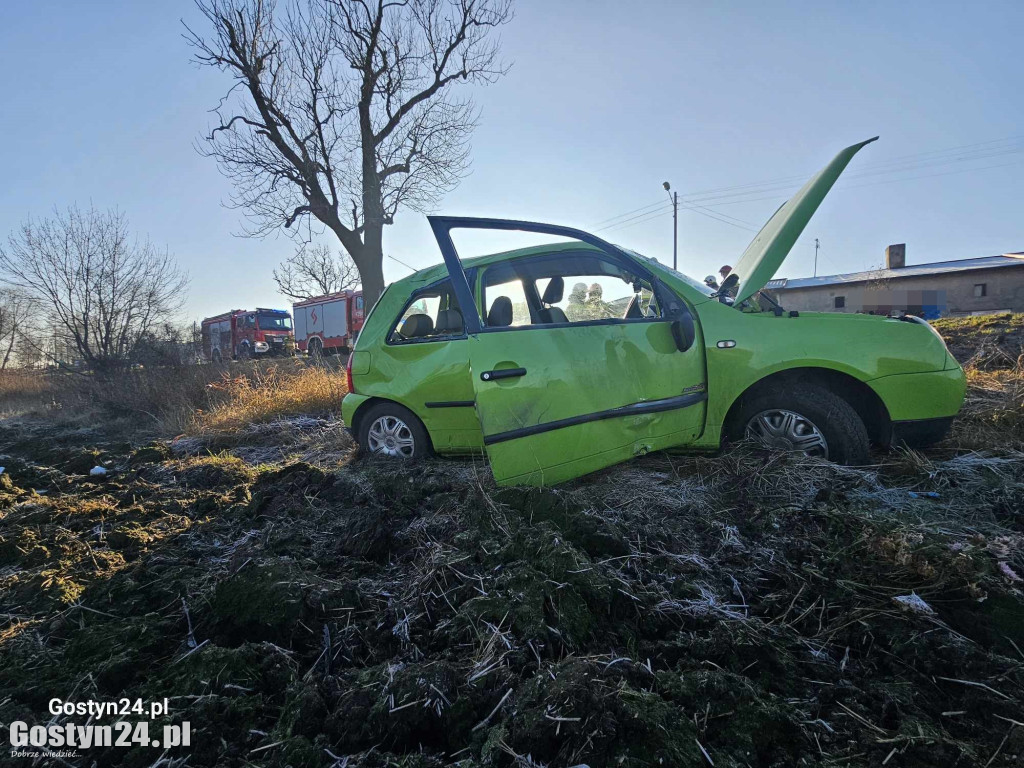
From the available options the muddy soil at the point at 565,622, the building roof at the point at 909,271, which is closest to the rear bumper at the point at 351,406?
the muddy soil at the point at 565,622

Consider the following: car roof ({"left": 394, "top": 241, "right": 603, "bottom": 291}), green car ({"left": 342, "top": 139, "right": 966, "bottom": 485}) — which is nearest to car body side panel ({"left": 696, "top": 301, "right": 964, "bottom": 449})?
green car ({"left": 342, "top": 139, "right": 966, "bottom": 485})

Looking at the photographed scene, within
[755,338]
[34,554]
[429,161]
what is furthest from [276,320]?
[755,338]

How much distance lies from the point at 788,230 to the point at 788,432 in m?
1.35

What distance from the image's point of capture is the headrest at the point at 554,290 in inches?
144

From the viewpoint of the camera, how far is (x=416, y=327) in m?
3.96

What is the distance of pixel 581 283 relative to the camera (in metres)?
3.59

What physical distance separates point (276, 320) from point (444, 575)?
967 inches

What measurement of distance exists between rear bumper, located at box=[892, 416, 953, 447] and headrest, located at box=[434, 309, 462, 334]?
3064 mm

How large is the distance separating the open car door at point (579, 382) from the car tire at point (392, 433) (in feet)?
4.36

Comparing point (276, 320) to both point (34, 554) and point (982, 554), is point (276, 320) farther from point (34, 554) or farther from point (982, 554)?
point (982, 554)

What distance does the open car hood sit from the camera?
9.82 ft

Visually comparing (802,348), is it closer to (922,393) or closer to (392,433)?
(922,393)

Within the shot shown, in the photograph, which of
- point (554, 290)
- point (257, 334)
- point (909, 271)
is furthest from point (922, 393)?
point (909, 271)

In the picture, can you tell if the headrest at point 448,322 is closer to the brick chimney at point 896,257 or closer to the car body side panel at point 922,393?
the car body side panel at point 922,393
